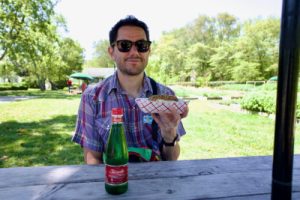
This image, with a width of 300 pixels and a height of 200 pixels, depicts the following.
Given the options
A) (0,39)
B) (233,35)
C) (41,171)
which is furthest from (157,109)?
(233,35)

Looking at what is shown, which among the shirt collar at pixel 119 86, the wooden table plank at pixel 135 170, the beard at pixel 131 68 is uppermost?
the beard at pixel 131 68

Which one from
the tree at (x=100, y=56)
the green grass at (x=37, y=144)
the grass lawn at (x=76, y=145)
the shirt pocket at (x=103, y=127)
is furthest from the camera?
the tree at (x=100, y=56)

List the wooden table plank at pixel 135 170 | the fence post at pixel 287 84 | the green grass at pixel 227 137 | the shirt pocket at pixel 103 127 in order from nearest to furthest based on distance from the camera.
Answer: the fence post at pixel 287 84 → the wooden table plank at pixel 135 170 → the shirt pocket at pixel 103 127 → the green grass at pixel 227 137

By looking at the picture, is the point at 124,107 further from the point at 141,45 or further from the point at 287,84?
the point at 287,84

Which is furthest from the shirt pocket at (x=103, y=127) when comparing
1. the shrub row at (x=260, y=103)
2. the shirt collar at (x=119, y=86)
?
the shrub row at (x=260, y=103)

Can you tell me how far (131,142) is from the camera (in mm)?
1940

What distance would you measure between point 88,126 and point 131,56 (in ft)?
1.87

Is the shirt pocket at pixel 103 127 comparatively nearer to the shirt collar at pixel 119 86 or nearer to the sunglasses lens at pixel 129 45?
the shirt collar at pixel 119 86

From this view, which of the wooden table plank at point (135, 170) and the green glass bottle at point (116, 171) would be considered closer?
the green glass bottle at point (116, 171)

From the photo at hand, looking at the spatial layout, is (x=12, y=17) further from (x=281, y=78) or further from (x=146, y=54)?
(x=281, y=78)

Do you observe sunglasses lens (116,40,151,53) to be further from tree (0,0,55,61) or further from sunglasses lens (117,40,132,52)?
tree (0,0,55,61)

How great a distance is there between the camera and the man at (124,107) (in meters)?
1.90

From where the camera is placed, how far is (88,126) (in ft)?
6.31

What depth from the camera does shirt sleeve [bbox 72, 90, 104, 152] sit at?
6.22 ft
